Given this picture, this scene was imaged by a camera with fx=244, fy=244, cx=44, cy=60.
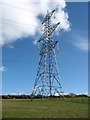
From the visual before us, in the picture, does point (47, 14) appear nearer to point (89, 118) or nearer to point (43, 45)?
point (43, 45)

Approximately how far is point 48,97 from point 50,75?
5242 millimetres

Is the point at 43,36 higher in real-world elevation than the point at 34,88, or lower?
higher

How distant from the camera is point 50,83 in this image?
47.6 meters

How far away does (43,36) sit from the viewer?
50.6m

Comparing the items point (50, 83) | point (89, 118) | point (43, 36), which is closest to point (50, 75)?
point (50, 83)

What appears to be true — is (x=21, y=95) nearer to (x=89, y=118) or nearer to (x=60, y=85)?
(x=60, y=85)

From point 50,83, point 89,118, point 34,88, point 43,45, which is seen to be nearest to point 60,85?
point 50,83

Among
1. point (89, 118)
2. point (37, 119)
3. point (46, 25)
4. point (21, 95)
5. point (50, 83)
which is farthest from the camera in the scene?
point (21, 95)

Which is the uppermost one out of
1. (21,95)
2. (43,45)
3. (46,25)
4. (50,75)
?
(46,25)

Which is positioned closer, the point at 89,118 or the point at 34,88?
the point at 89,118

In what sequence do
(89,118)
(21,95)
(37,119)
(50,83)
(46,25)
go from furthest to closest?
1. (21,95)
2. (46,25)
3. (50,83)
4. (89,118)
5. (37,119)

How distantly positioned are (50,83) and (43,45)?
7.95 m

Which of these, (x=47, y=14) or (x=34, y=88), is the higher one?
(x=47, y=14)

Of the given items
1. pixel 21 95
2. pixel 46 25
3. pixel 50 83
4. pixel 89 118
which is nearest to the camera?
pixel 89 118
